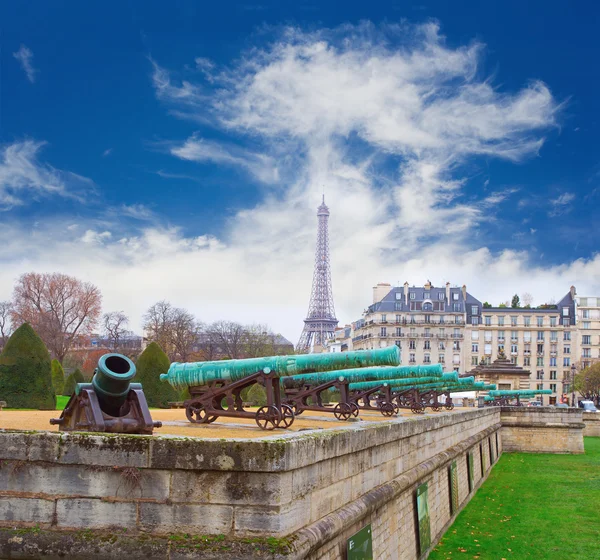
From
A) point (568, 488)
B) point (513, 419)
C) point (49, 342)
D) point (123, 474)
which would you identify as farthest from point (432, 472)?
point (49, 342)

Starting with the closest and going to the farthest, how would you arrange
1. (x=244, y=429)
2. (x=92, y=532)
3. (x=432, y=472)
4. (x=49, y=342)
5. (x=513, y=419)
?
(x=92, y=532)
(x=244, y=429)
(x=432, y=472)
(x=513, y=419)
(x=49, y=342)

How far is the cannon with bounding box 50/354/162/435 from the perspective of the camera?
6918 millimetres

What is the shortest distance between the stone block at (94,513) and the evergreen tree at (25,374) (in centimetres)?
1737

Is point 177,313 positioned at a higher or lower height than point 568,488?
higher

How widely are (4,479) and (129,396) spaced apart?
57.5 inches

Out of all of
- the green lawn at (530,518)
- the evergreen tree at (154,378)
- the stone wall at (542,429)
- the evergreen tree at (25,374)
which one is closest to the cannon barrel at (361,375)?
the green lawn at (530,518)

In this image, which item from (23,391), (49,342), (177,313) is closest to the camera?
(23,391)

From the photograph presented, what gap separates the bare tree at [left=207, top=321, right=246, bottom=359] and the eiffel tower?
48.3 meters

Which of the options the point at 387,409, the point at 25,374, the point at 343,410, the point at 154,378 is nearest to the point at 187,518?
the point at 343,410

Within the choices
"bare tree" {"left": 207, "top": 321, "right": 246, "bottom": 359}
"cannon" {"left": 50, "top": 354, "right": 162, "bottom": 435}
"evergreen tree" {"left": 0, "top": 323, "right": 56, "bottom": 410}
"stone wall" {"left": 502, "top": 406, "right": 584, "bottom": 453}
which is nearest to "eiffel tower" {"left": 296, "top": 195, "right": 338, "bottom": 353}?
"bare tree" {"left": 207, "top": 321, "right": 246, "bottom": 359}

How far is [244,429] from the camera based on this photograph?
32.9 feet

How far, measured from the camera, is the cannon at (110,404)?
6.92 metres

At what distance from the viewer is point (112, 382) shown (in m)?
7.03

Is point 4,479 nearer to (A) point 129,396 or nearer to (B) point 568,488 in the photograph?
(A) point 129,396
